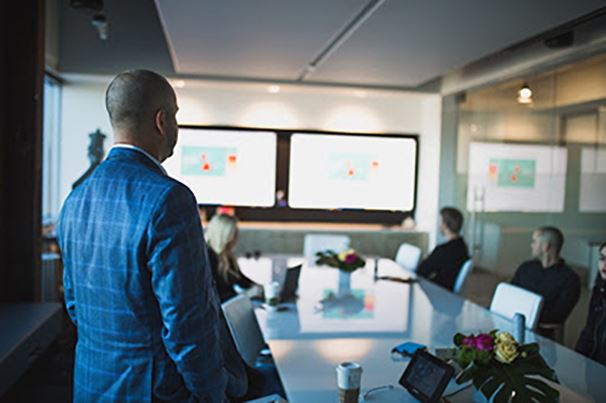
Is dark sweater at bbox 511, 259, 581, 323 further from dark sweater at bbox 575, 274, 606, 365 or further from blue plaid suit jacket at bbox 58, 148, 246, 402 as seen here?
blue plaid suit jacket at bbox 58, 148, 246, 402

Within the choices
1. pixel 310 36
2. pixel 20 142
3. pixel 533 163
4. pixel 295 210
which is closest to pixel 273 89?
pixel 295 210

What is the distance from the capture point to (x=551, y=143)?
4.95 metres

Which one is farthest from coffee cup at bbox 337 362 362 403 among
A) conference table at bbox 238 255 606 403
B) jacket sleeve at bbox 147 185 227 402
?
jacket sleeve at bbox 147 185 227 402

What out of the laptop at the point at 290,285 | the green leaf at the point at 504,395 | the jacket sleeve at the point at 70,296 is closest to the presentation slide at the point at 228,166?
the laptop at the point at 290,285

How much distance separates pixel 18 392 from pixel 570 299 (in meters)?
3.42

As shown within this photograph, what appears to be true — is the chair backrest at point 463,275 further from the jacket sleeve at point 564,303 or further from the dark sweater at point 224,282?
the dark sweater at point 224,282

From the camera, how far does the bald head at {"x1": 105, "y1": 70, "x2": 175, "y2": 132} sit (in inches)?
60.1

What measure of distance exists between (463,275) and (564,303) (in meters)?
0.87

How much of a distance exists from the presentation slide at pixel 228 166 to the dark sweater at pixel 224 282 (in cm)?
372

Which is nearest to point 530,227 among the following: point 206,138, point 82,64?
point 206,138

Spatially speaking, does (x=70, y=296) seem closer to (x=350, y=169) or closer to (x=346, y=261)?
(x=346, y=261)

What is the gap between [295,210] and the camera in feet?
24.9

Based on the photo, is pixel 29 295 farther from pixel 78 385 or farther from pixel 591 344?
pixel 591 344

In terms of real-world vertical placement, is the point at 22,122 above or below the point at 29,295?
above
